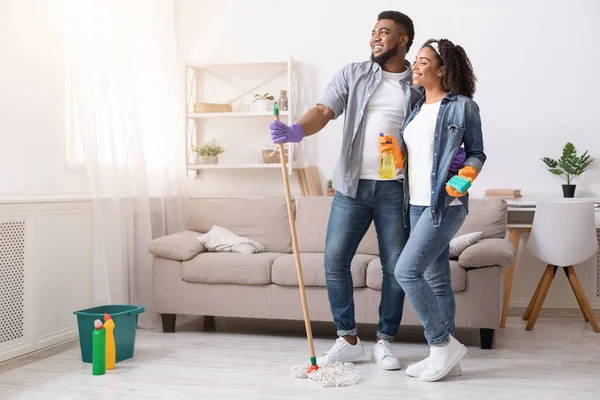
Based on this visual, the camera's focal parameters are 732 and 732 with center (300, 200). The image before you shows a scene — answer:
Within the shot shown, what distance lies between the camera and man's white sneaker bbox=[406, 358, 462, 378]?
3.05 meters

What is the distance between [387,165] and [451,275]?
2.93 feet

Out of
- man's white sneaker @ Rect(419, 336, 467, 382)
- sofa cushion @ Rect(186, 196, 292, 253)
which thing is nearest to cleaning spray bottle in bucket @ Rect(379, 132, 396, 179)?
man's white sneaker @ Rect(419, 336, 467, 382)

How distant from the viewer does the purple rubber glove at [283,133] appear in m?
2.89

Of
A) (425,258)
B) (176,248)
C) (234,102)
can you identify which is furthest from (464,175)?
(234,102)

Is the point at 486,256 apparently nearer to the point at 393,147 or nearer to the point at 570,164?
the point at 393,147

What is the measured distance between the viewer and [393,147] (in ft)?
9.83

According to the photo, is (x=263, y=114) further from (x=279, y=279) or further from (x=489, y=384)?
(x=489, y=384)

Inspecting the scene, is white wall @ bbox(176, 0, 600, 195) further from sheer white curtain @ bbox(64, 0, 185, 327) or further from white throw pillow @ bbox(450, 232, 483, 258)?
white throw pillow @ bbox(450, 232, 483, 258)

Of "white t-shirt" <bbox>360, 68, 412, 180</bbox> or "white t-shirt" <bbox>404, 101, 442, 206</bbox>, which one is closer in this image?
"white t-shirt" <bbox>404, 101, 442, 206</bbox>

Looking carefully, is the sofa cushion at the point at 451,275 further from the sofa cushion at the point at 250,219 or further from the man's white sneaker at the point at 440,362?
the sofa cushion at the point at 250,219

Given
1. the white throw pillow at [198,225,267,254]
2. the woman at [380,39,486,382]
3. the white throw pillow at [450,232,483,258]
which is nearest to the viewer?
the woman at [380,39,486,382]

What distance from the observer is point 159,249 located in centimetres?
405

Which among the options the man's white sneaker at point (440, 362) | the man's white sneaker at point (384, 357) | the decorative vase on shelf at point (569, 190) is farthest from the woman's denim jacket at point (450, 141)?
the decorative vase on shelf at point (569, 190)

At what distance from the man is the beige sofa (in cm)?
55
